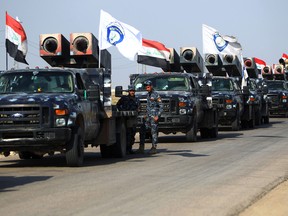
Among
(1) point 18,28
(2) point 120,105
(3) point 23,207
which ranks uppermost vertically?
(1) point 18,28

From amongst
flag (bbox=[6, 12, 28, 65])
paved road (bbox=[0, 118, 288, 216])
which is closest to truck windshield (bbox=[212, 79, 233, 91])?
flag (bbox=[6, 12, 28, 65])

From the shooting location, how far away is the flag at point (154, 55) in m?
29.8

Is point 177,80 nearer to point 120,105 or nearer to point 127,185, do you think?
point 120,105

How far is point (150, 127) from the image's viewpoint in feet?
66.1

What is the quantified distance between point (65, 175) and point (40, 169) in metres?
1.59

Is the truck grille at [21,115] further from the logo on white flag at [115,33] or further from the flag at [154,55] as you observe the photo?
the flag at [154,55]

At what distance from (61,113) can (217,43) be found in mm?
20623

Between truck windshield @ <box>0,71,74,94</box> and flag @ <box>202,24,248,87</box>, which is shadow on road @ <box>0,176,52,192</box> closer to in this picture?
truck windshield @ <box>0,71,74,94</box>

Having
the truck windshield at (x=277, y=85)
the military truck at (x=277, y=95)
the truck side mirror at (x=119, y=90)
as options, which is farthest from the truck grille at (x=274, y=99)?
the truck side mirror at (x=119, y=90)

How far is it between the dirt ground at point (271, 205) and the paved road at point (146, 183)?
14cm

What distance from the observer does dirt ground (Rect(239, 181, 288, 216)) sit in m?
9.55

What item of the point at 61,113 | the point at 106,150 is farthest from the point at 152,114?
the point at 61,113

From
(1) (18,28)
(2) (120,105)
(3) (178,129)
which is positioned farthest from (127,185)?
(1) (18,28)

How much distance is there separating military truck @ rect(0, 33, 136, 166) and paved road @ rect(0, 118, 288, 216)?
0.44m
